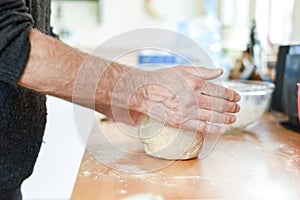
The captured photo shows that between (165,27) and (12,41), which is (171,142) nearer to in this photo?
(12,41)

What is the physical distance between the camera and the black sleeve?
516mm

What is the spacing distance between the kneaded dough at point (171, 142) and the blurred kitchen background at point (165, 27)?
551mm

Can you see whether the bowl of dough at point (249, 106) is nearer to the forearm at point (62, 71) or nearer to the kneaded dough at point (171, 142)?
the kneaded dough at point (171, 142)

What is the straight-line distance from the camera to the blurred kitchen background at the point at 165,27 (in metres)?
1.35

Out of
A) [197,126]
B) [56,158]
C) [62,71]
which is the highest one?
[62,71]

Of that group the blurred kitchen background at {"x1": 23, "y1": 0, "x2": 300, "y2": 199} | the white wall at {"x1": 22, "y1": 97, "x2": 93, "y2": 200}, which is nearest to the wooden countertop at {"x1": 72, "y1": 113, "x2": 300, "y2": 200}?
the blurred kitchen background at {"x1": 23, "y1": 0, "x2": 300, "y2": 199}

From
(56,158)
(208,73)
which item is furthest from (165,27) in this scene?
(208,73)

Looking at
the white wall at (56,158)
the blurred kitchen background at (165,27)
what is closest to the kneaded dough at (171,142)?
the blurred kitchen background at (165,27)

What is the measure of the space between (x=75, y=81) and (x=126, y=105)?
11cm

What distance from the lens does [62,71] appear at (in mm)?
561

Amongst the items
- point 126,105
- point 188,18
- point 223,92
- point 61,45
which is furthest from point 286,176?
point 188,18

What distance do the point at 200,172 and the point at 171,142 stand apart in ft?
0.26

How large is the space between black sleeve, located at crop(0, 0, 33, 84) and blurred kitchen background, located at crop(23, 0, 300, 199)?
0.65 m

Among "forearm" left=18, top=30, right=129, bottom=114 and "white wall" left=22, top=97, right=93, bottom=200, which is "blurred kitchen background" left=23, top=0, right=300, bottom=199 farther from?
"forearm" left=18, top=30, right=129, bottom=114
